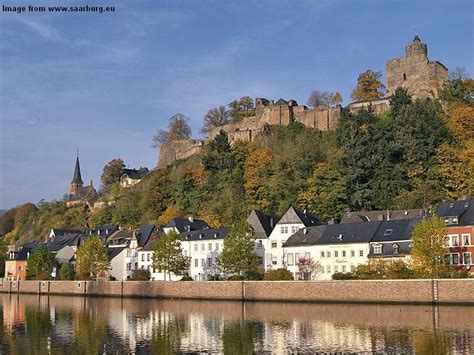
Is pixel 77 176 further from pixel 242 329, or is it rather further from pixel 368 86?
pixel 242 329

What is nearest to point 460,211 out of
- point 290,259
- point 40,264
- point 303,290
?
point 303,290

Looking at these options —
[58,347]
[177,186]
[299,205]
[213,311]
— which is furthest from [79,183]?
[58,347]

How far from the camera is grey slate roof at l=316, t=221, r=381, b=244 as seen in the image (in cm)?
6003

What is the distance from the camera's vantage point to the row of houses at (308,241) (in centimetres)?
5643

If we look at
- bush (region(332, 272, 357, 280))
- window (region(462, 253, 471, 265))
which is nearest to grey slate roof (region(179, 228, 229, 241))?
bush (region(332, 272, 357, 280))

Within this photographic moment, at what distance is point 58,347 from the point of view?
32594mm

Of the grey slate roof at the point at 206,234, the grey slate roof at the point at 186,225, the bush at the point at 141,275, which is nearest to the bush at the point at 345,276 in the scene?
A: the grey slate roof at the point at 206,234

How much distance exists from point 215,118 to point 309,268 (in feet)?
198

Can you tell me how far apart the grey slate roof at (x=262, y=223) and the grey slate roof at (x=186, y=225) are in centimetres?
909

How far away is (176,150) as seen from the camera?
116 metres

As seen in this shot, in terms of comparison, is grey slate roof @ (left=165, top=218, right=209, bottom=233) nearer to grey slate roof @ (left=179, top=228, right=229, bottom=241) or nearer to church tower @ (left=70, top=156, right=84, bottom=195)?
grey slate roof @ (left=179, top=228, right=229, bottom=241)

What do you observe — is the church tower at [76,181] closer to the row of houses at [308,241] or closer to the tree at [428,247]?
the row of houses at [308,241]

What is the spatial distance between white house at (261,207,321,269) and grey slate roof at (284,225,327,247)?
1.37 m

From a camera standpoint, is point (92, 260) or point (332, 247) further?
point (92, 260)
